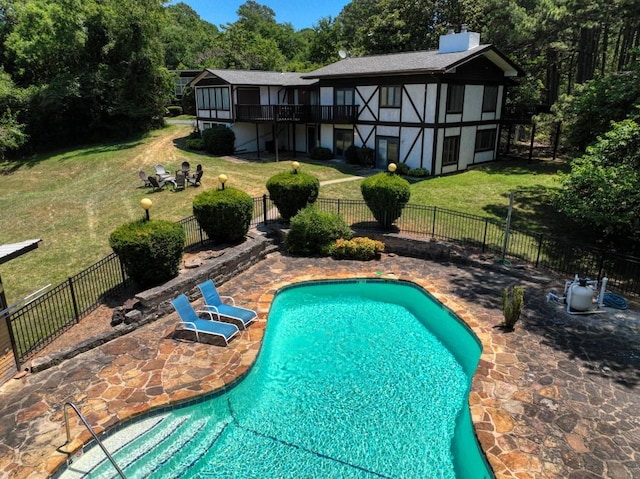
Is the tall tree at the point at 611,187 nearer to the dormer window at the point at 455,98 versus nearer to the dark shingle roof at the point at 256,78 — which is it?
the dormer window at the point at 455,98

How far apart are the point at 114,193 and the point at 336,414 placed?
19166 mm

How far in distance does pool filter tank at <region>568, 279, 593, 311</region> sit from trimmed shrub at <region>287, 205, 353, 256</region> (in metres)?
7.14

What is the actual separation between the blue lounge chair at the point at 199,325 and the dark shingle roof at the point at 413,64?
57.3 feet

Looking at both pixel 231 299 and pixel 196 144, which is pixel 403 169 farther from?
pixel 231 299

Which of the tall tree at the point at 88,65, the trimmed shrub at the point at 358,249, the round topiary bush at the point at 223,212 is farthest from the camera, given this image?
the tall tree at the point at 88,65

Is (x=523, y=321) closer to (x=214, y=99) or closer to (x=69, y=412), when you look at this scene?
(x=69, y=412)

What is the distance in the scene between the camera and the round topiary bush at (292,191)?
15.0m

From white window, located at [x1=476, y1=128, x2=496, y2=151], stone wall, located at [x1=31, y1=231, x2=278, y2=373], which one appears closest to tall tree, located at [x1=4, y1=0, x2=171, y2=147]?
white window, located at [x1=476, y1=128, x2=496, y2=151]

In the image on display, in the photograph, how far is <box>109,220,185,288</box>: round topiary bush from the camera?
33.9ft

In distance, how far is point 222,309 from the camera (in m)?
10.3

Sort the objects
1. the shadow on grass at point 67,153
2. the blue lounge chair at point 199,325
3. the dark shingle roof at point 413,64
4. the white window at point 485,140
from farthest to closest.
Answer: the shadow on grass at point 67,153 < the white window at point 485,140 < the dark shingle roof at point 413,64 < the blue lounge chair at point 199,325

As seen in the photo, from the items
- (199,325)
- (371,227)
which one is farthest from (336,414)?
(371,227)

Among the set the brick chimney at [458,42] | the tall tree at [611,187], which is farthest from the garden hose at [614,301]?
the brick chimney at [458,42]

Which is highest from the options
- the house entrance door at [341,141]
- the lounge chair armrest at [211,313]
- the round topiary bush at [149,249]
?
the house entrance door at [341,141]
